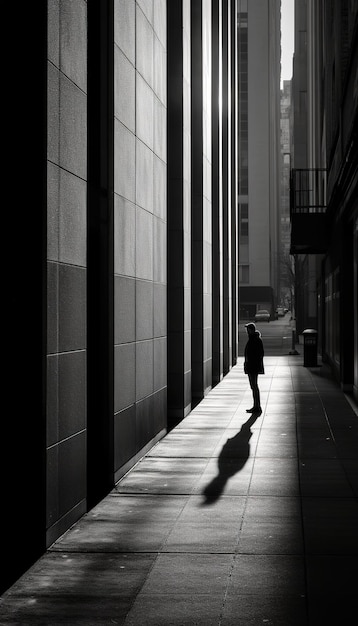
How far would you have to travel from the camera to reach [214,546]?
340 inches

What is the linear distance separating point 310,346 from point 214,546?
28.2 meters

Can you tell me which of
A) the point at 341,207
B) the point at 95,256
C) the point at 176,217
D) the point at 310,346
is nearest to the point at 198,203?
the point at 341,207

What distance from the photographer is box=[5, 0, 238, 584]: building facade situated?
325 inches

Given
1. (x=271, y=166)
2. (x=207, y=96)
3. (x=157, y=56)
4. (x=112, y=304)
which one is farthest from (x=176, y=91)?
(x=271, y=166)

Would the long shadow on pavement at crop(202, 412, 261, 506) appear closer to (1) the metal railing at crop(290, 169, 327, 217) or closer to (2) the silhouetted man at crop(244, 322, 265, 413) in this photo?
(2) the silhouetted man at crop(244, 322, 265, 413)

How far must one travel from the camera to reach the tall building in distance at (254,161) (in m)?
130

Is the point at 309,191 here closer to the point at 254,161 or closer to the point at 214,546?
the point at 214,546

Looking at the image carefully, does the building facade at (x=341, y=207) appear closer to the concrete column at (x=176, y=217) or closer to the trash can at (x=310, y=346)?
the trash can at (x=310, y=346)

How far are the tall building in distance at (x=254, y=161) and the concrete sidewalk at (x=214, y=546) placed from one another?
115m

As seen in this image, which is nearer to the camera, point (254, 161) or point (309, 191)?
point (309, 191)

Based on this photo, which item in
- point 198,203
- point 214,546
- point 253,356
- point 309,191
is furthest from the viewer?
point 309,191

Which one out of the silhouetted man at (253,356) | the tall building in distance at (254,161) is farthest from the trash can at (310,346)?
the tall building in distance at (254,161)

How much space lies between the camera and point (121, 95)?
494 inches

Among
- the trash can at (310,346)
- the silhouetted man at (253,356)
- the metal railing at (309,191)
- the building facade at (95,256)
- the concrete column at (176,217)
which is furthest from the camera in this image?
the trash can at (310,346)
